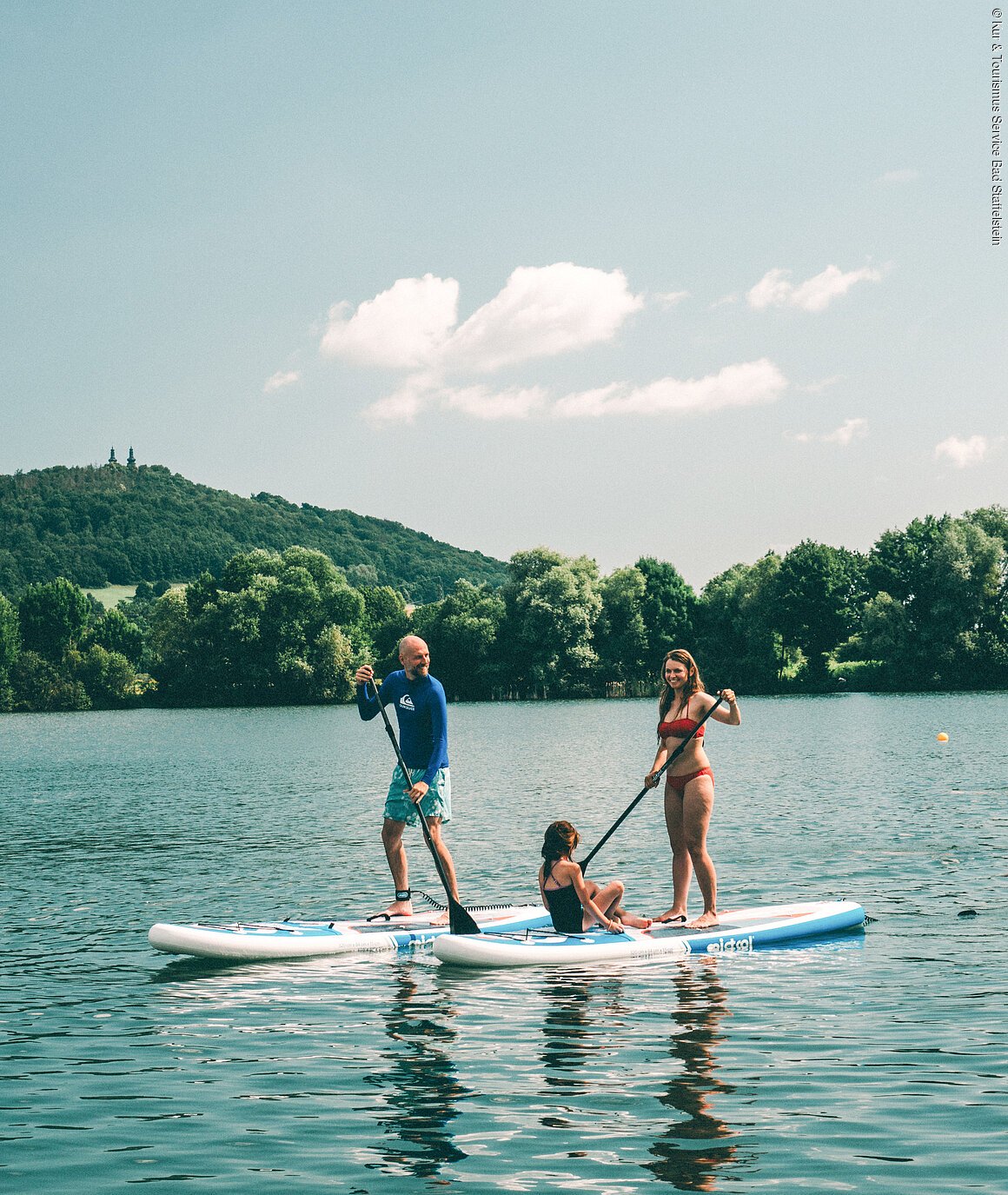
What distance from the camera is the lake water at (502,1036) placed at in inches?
264

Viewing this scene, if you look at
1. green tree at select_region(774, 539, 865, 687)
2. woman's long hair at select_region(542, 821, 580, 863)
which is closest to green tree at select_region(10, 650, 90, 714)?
green tree at select_region(774, 539, 865, 687)

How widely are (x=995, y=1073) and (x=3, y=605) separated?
10973 cm

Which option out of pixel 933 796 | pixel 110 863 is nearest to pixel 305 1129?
pixel 110 863

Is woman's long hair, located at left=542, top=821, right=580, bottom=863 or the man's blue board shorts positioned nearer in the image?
woman's long hair, located at left=542, top=821, right=580, bottom=863

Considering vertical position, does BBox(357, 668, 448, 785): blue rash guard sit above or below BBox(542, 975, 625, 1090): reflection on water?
above

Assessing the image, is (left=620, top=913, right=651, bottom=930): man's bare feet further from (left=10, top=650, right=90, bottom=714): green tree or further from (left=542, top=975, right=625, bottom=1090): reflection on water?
(left=10, top=650, right=90, bottom=714): green tree

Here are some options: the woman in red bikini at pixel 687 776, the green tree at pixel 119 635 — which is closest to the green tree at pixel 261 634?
the green tree at pixel 119 635

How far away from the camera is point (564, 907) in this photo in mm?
11570

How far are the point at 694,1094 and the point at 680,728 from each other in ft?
14.2

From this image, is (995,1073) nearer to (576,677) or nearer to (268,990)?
(268,990)

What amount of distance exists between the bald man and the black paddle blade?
35 centimetres

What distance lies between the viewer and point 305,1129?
721 centimetres

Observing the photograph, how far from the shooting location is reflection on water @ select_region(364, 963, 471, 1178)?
680cm

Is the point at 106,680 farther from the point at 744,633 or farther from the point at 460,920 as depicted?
the point at 460,920
